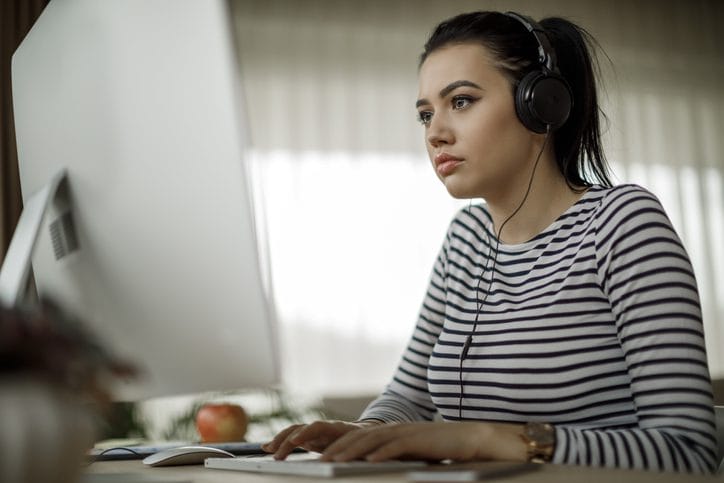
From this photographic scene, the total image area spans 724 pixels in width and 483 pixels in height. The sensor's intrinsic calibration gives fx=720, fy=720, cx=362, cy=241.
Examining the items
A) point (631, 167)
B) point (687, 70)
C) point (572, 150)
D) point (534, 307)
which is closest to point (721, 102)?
point (687, 70)

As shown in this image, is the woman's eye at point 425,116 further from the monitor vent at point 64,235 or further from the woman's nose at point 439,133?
the monitor vent at point 64,235

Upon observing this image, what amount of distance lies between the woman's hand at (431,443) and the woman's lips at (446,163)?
54 centimetres

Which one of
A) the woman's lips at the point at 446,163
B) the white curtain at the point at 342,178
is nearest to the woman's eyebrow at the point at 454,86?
the woman's lips at the point at 446,163

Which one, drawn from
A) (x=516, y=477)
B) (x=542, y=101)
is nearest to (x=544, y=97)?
(x=542, y=101)

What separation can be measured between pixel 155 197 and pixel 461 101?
734mm

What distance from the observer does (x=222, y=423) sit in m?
1.47

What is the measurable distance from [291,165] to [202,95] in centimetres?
264

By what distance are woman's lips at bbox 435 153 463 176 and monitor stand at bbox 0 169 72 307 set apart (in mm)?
695

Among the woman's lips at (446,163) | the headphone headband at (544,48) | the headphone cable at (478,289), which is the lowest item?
the headphone cable at (478,289)

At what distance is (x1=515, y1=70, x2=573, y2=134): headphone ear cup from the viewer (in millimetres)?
1175

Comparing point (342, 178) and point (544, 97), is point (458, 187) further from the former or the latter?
point (342, 178)

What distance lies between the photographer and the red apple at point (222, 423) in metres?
1.47

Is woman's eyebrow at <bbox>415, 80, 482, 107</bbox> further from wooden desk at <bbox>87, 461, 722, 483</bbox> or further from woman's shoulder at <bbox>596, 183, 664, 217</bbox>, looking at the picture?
wooden desk at <bbox>87, 461, 722, 483</bbox>

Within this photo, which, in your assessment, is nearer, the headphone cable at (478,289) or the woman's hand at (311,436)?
the woman's hand at (311,436)
